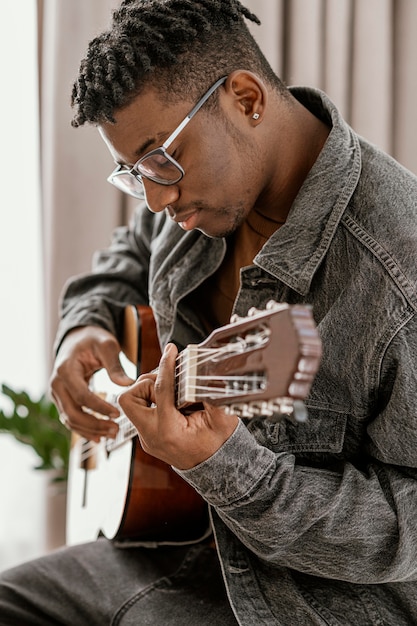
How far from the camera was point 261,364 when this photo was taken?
71 centimetres

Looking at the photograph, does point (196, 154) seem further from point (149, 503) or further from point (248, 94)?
point (149, 503)

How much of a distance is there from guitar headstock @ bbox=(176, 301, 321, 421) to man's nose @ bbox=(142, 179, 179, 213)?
0.29 metres

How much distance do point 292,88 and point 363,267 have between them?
0.39 meters

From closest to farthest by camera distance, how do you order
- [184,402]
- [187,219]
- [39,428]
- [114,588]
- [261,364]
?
[261,364], [184,402], [187,219], [114,588], [39,428]

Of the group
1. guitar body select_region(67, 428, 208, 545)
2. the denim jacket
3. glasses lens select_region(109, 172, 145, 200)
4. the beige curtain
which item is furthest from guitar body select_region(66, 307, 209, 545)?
the beige curtain

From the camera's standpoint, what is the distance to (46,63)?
197 centimetres

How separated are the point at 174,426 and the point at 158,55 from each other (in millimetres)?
459

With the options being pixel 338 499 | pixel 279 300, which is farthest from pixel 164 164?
pixel 338 499

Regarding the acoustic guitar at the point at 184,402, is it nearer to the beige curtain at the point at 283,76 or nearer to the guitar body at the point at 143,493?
the guitar body at the point at 143,493

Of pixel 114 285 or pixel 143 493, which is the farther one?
pixel 114 285

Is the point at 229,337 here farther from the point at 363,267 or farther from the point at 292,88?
the point at 292,88

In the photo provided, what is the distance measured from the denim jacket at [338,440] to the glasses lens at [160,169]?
154 millimetres

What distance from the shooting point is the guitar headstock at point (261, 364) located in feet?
2.21

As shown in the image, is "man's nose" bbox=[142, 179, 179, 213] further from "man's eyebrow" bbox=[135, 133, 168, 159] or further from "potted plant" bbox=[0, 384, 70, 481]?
"potted plant" bbox=[0, 384, 70, 481]
